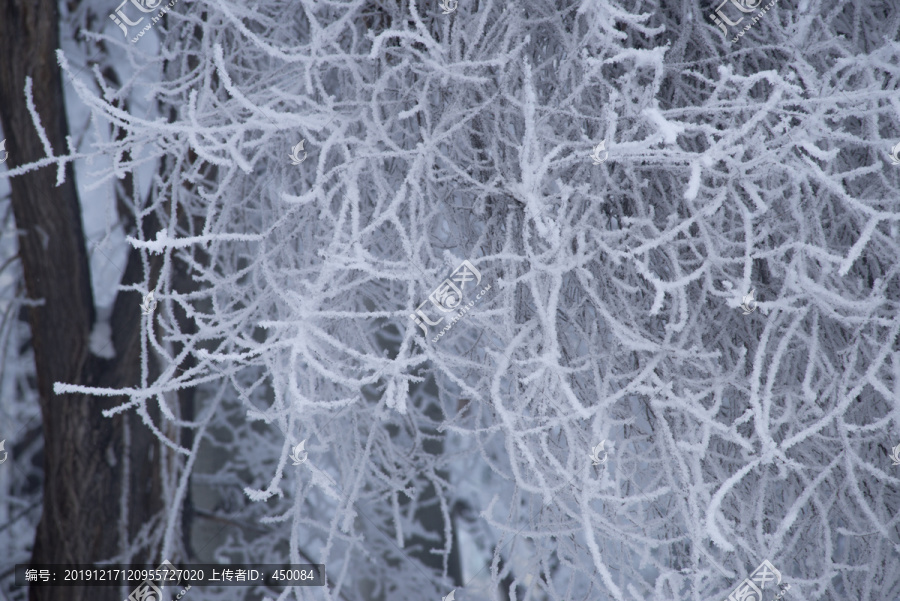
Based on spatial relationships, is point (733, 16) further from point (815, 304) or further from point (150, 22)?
point (150, 22)

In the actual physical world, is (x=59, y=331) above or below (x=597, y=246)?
below

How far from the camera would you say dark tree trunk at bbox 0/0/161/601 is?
88cm

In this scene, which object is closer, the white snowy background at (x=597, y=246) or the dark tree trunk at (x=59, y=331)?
the white snowy background at (x=597, y=246)

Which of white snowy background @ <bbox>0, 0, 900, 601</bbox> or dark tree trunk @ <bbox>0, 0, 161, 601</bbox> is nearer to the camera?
white snowy background @ <bbox>0, 0, 900, 601</bbox>

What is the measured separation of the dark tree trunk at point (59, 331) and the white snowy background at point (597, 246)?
0.26 m

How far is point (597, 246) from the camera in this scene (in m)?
0.59

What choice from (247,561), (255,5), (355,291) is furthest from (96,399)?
(255,5)

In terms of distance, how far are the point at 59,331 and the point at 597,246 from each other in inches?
30.0

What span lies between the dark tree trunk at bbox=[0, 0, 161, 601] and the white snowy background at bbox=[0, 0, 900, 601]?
26 cm

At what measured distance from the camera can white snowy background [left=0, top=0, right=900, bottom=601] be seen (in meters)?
0.49

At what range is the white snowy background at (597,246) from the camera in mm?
493

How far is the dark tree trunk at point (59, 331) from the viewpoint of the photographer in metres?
0.88

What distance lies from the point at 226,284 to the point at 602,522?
0.42 metres

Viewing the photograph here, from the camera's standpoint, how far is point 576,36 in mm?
575
